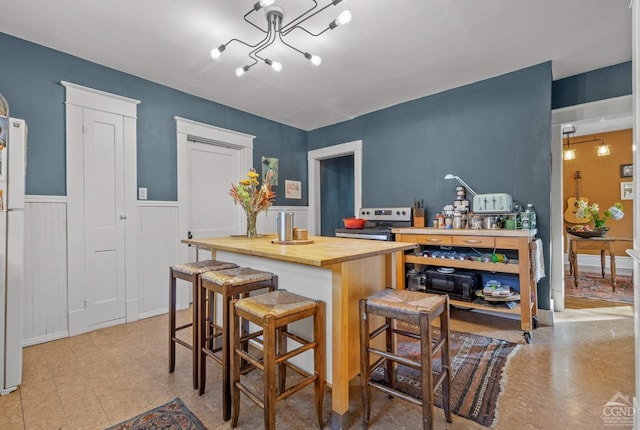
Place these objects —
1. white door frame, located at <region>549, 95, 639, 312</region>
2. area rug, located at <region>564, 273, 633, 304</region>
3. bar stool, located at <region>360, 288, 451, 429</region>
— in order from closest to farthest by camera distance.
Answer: bar stool, located at <region>360, 288, 451, 429</region>
white door frame, located at <region>549, 95, 639, 312</region>
area rug, located at <region>564, 273, 633, 304</region>

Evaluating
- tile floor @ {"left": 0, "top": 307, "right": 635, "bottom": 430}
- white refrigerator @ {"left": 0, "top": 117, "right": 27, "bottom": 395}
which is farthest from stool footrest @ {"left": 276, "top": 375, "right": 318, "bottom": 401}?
white refrigerator @ {"left": 0, "top": 117, "right": 27, "bottom": 395}

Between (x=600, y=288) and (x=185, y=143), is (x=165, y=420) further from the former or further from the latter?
(x=600, y=288)

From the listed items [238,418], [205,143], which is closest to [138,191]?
[205,143]

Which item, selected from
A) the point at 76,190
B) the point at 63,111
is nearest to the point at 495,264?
the point at 76,190

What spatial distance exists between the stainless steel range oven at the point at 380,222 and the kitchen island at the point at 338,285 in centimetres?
153

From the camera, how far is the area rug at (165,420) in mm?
1514

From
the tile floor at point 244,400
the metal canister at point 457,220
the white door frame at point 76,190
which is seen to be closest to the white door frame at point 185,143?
the white door frame at point 76,190

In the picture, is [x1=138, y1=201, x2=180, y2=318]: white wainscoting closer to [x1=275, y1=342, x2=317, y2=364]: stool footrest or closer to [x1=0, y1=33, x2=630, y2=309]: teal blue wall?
[x1=0, y1=33, x2=630, y2=309]: teal blue wall

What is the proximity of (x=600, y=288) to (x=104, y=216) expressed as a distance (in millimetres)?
6127

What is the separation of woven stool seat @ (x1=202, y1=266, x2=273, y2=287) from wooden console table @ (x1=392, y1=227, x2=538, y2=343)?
1841mm

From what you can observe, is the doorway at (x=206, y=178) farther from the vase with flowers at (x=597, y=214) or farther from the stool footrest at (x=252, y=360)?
the vase with flowers at (x=597, y=214)

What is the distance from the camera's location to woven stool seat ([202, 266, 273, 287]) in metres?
1.71

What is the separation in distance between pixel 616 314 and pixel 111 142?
5.35 metres

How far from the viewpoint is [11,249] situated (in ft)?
6.20
